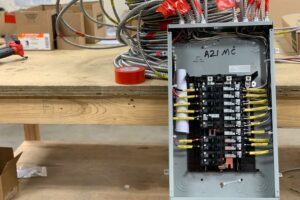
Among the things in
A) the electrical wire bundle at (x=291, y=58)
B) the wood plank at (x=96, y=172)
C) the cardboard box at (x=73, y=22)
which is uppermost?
the cardboard box at (x=73, y=22)

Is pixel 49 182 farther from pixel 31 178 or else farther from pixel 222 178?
pixel 222 178

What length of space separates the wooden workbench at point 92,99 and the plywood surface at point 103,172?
0.34 m

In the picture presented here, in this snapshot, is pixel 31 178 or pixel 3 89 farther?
pixel 31 178

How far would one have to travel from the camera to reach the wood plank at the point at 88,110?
45.0 inches

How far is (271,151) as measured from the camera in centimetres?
108

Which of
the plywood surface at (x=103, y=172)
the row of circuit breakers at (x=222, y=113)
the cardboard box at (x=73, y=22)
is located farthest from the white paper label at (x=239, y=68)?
the cardboard box at (x=73, y=22)

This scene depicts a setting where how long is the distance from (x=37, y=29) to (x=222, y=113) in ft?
2.82

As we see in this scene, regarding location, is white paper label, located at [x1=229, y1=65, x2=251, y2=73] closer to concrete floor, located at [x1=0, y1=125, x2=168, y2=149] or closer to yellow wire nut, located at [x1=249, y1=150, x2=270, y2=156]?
yellow wire nut, located at [x1=249, y1=150, x2=270, y2=156]

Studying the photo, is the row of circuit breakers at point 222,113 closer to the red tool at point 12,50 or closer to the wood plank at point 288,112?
the wood plank at point 288,112

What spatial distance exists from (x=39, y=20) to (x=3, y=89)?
0.49 metres

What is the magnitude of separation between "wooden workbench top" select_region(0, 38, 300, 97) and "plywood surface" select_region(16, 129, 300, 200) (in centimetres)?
41

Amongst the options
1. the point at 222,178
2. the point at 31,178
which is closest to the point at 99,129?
the point at 31,178

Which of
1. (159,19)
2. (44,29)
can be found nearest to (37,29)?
(44,29)

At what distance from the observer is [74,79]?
1193 millimetres
